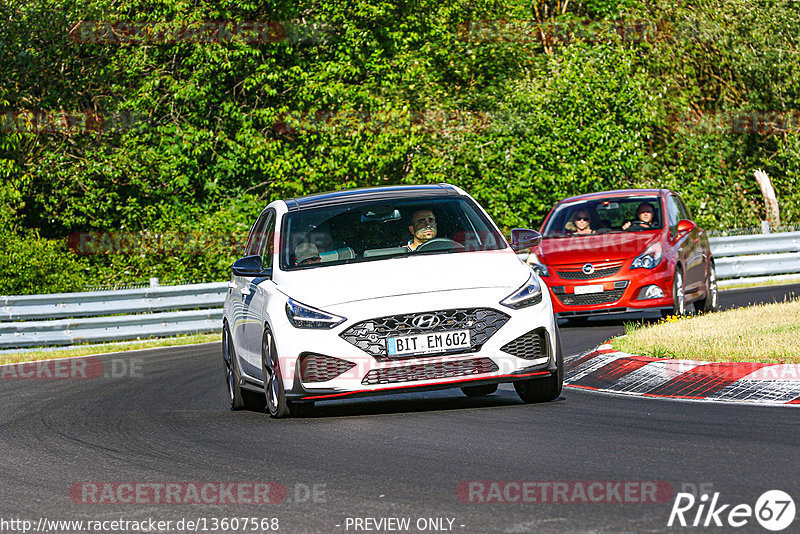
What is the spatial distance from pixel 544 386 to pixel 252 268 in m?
2.39

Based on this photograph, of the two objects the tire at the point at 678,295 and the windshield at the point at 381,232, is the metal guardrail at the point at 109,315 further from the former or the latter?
the windshield at the point at 381,232

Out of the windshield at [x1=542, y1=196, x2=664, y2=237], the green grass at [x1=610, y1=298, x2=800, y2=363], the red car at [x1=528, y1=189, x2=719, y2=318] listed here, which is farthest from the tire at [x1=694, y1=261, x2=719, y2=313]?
the green grass at [x1=610, y1=298, x2=800, y2=363]

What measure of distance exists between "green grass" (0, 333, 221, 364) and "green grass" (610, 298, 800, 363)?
907 cm

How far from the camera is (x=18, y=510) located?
6.76 metres

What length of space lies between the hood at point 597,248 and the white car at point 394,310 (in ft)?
21.7

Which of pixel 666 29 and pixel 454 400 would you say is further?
pixel 666 29

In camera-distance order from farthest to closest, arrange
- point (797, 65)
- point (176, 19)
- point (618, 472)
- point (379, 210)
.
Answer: point (797, 65)
point (176, 19)
point (379, 210)
point (618, 472)

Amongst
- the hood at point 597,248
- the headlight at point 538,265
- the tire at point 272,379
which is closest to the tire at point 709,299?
the hood at point 597,248

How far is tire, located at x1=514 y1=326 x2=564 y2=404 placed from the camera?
9.62 metres

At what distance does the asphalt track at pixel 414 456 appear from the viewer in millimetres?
6004

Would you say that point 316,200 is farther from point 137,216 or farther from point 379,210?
point 137,216

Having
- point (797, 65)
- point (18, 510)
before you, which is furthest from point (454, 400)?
point (797, 65)

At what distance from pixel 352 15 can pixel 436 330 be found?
23685mm

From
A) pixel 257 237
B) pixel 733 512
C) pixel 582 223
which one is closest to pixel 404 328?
pixel 257 237
